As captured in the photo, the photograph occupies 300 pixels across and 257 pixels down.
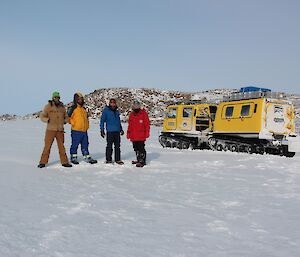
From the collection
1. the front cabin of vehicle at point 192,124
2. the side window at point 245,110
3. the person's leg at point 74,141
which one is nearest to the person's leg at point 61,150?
the person's leg at point 74,141

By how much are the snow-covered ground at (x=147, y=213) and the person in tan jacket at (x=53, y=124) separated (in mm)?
456

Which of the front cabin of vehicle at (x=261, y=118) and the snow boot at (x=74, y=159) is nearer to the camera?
the snow boot at (x=74, y=159)

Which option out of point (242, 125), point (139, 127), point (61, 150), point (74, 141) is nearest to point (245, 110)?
point (242, 125)

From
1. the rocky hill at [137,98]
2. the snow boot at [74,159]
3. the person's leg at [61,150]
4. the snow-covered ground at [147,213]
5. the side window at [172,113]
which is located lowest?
the snow-covered ground at [147,213]

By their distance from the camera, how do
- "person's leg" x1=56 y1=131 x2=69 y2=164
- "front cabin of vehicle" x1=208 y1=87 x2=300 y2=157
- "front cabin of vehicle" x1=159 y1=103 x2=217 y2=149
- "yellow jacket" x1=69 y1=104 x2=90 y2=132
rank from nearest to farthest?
1. "person's leg" x1=56 y1=131 x2=69 y2=164
2. "yellow jacket" x1=69 y1=104 x2=90 y2=132
3. "front cabin of vehicle" x1=208 y1=87 x2=300 y2=157
4. "front cabin of vehicle" x1=159 y1=103 x2=217 y2=149

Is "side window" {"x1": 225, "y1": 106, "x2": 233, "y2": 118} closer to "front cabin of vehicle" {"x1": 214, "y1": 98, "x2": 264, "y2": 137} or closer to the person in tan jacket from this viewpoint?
"front cabin of vehicle" {"x1": 214, "y1": 98, "x2": 264, "y2": 137}

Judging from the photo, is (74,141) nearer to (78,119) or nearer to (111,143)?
(78,119)

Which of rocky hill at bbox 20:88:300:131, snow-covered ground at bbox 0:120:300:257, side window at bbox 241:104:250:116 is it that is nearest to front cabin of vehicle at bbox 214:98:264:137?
side window at bbox 241:104:250:116

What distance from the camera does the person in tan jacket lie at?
9008 mm

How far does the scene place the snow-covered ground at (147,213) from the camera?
144 inches

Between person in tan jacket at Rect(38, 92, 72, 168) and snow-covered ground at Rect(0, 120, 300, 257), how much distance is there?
1.50ft

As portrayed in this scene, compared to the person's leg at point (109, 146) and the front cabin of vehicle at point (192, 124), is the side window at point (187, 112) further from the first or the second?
the person's leg at point (109, 146)

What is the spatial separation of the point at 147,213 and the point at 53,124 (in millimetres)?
4917

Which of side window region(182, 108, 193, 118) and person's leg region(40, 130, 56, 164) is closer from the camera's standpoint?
person's leg region(40, 130, 56, 164)
